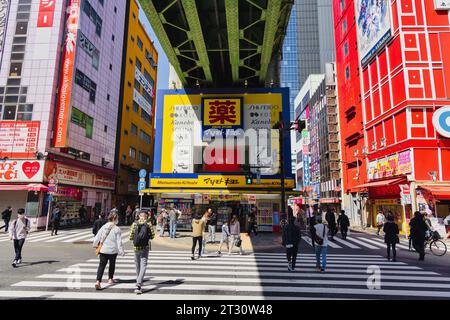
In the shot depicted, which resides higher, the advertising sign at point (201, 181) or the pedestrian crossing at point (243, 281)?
the advertising sign at point (201, 181)

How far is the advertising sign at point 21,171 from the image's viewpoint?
2145 centimetres

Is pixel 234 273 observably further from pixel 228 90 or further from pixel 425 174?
pixel 425 174

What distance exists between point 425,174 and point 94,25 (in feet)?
117

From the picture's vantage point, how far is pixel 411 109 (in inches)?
940

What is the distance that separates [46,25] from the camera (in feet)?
78.3

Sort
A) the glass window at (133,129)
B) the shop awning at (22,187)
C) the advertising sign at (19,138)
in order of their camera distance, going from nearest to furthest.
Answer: the shop awning at (22,187) → the advertising sign at (19,138) → the glass window at (133,129)

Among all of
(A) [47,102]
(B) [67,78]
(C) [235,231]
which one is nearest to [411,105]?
(C) [235,231]

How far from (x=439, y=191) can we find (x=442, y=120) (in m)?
6.12

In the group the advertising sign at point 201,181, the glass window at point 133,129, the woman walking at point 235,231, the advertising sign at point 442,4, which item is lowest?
the woman walking at point 235,231

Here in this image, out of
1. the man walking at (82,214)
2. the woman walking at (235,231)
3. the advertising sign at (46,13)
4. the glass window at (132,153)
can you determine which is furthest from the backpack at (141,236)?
the glass window at (132,153)

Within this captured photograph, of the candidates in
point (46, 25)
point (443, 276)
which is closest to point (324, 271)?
point (443, 276)

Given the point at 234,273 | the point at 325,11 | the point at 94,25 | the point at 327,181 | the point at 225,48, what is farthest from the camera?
the point at 325,11

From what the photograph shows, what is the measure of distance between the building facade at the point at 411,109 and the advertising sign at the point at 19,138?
96.7 ft

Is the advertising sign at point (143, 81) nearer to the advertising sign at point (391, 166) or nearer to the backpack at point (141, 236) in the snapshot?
the advertising sign at point (391, 166)
